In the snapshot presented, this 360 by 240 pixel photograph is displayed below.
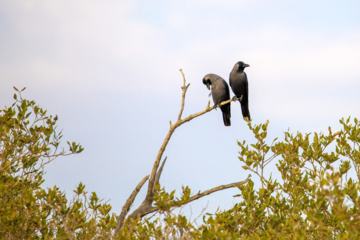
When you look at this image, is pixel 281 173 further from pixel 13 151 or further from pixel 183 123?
pixel 13 151

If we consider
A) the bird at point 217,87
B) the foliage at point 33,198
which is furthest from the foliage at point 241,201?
the bird at point 217,87

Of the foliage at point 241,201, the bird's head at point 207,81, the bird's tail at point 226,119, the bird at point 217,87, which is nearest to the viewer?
the foliage at point 241,201

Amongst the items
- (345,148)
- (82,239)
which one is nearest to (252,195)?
(345,148)

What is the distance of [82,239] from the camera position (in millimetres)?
A: 6691

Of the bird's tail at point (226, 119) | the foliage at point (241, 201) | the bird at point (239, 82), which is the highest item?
the bird at point (239, 82)

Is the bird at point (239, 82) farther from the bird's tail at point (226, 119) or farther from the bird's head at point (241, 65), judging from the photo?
the bird's tail at point (226, 119)

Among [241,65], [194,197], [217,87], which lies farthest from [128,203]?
[241,65]

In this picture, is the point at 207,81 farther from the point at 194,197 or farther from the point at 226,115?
the point at 194,197

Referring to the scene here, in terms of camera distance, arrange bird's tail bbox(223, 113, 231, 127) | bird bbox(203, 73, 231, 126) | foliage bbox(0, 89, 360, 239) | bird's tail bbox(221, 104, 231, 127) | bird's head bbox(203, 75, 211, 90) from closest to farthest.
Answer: foliage bbox(0, 89, 360, 239), bird bbox(203, 73, 231, 126), bird's head bbox(203, 75, 211, 90), bird's tail bbox(221, 104, 231, 127), bird's tail bbox(223, 113, 231, 127)

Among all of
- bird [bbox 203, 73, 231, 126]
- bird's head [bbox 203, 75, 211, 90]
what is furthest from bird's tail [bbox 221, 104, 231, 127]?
bird's head [bbox 203, 75, 211, 90]

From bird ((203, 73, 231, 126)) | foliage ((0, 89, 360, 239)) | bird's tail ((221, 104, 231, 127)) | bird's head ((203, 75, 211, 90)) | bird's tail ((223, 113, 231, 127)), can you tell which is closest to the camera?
foliage ((0, 89, 360, 239))

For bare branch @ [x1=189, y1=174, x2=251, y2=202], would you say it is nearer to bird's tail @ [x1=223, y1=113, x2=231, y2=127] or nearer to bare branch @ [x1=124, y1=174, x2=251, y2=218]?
bare branch @ [x1=124, y1=174, x2=251, y2=218]

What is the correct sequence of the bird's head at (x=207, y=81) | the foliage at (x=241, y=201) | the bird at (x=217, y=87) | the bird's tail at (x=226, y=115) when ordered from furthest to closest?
Result: the bird's tail at (x=226, y=115) → the bird's head at (x=207, y=81) → the bird at (x=217, y=87) → the foliage at (x=241, y=201)

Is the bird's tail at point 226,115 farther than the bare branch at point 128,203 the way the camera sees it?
Yes
